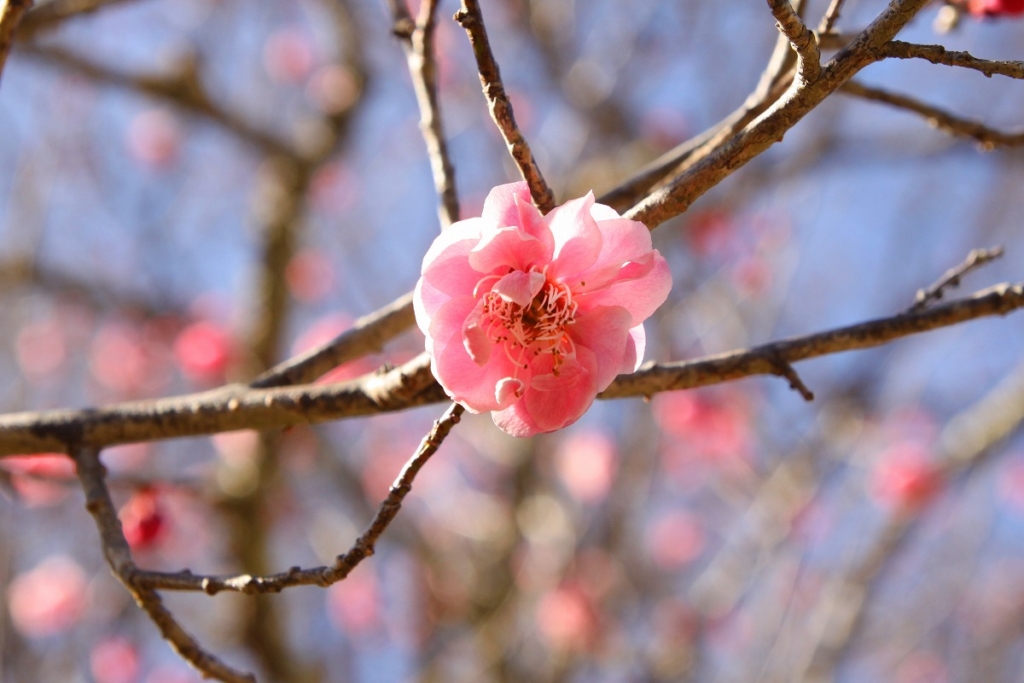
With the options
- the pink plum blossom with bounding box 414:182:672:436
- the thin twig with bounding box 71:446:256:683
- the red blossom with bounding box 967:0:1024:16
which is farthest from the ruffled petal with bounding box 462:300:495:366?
the red blossom with bounding box 967:0:1024:16

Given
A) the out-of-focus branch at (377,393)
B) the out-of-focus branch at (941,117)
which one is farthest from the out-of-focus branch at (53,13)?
the out-of-focus branch at (941,117)

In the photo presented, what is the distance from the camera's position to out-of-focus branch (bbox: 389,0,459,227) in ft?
4.05

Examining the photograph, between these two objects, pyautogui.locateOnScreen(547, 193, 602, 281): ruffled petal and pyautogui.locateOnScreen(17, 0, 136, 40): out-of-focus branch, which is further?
pyautogui.locateOnScreen(17, 0, 136, 40): out-of-focus branch

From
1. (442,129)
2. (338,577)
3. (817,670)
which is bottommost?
(338,577)

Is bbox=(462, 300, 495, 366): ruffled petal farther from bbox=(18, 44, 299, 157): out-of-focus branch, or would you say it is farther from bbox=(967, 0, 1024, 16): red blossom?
bbox=(18, 44, 299, 157): out-of-focus branch

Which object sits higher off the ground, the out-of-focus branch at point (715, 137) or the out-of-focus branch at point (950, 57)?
the out-of-focus branch at point (715, 137)

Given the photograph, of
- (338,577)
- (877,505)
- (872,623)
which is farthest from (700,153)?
(872,623)

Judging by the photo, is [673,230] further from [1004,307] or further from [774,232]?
[1004,307]

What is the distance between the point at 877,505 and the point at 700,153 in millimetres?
2812

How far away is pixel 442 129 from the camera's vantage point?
50.6 inches

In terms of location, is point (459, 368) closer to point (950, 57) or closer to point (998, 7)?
point (950, 57)

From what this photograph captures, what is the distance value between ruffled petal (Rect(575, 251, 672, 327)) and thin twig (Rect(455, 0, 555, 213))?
0.13 m

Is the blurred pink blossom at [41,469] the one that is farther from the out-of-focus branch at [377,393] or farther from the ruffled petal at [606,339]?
the ruffled petal at [606,339]

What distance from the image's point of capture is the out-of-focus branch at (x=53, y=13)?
5.30ft
